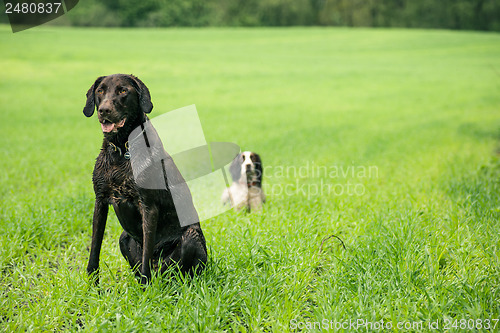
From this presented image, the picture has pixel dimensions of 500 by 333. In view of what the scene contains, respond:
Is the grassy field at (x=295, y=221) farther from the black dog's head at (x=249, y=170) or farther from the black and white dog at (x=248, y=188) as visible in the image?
the black dog's head at (x=249, y=170)

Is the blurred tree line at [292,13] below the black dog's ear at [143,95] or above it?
above

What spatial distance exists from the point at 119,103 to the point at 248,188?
3.14 m

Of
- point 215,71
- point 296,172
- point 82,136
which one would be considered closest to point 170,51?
point 215,71

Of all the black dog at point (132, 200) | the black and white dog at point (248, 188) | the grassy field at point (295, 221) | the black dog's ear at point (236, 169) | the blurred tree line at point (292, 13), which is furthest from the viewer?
the blurred tree line at point (292, 13)

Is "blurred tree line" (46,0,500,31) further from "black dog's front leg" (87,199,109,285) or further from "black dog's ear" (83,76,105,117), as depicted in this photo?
"black dog's front leg" (87,199,109,285)

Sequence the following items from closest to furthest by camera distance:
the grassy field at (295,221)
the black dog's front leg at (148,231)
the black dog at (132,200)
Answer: the black dog at (132,200)
the black dog's front leg at (148,231)
the grassy field at (295,221)

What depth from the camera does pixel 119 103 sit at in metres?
2.56

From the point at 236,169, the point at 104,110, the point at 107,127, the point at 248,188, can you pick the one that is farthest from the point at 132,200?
the point at 236,169

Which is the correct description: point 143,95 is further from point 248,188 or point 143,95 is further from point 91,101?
point 248,188

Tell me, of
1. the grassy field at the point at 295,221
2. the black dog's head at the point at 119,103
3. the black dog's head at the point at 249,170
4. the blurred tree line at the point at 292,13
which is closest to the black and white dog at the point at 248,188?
the black dog's head at the point at 249,170

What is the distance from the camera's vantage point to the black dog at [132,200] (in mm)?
2594

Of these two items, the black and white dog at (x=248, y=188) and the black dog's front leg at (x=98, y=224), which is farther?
the black and white dog at (x=248, y=188)

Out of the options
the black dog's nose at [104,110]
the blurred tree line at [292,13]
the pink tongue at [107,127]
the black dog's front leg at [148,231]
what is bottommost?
the black dog's front leg at [148,231]

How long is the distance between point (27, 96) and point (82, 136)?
687cm
